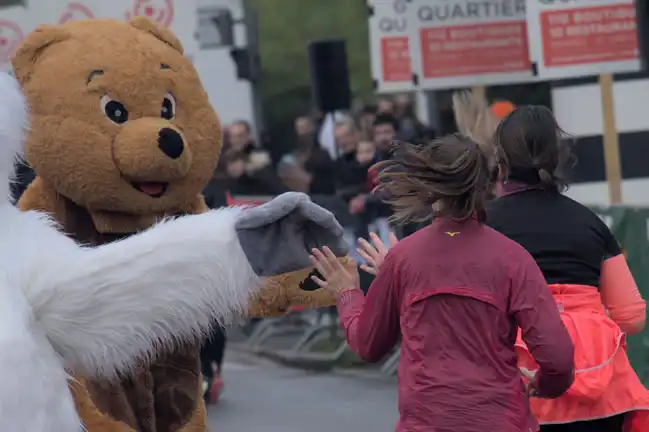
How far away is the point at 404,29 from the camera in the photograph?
1712 centimetres

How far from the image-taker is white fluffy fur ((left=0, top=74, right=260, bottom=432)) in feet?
12.5

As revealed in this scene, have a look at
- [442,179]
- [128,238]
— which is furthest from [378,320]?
[128,238]

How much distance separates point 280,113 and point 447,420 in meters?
33.7

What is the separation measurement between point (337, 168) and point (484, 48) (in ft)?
6.05

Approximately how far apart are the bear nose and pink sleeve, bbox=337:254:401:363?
92 cm

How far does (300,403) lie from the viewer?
419 inches

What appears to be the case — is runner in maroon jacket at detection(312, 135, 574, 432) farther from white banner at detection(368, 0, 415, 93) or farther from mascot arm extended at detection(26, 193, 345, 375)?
white banner at detection(368, 0, 415, 93)

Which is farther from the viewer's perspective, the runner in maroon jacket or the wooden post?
the wooden post

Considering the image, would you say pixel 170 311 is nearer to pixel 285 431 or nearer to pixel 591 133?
pixel 285 431

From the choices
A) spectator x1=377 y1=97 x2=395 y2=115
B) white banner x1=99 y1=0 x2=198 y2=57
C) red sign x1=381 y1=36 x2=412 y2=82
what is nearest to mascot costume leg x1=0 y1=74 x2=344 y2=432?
spectator x1=377 y1=97 x2=395 y2=115

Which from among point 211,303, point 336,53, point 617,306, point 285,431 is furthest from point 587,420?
point 336,53

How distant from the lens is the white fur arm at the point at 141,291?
155 inches

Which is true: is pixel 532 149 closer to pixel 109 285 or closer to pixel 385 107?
pixel 109 285

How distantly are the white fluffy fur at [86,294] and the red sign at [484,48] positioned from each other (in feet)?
27.4
